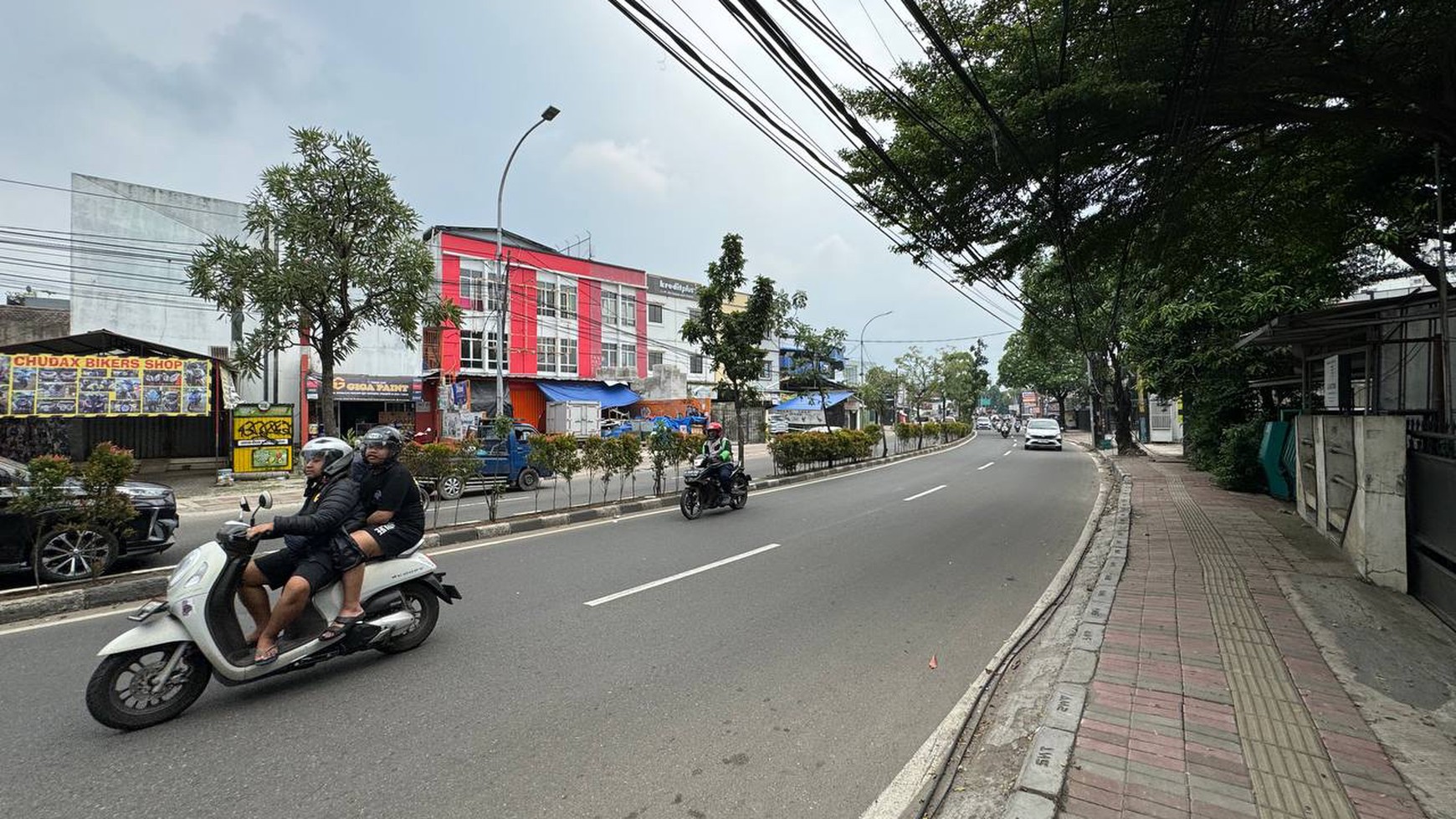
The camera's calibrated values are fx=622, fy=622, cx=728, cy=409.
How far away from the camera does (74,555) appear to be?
6039mm

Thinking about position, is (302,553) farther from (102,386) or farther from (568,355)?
(568,355)

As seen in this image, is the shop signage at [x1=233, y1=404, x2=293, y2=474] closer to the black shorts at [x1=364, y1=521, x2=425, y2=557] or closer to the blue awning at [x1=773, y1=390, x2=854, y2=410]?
the black shorts at [x1=364, y1=521, x2=425, y2=557]

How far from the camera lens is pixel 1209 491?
39.5 feet

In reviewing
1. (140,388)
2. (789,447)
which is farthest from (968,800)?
→ (140,388)

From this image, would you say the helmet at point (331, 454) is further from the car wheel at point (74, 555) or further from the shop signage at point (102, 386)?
the shop signage at point (102, 386)

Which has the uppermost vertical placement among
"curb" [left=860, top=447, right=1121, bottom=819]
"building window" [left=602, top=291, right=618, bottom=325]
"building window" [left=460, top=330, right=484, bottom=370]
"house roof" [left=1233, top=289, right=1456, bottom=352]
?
"building window" [left=602, top=291, right=618, bottom=325]

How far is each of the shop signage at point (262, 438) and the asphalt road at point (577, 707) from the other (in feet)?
40.8

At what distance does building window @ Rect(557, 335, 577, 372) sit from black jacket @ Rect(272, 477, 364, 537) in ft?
92.8

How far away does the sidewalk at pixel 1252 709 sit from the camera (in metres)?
2.57

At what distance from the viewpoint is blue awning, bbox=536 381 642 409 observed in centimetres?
2988

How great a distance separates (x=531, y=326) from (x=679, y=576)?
2657 cm

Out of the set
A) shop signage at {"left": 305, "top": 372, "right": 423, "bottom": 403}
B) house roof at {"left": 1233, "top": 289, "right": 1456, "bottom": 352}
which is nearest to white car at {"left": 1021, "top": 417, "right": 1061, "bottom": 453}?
house roof at {"left": 1233, "top": 289, "right": 1456, "bottom": 352}

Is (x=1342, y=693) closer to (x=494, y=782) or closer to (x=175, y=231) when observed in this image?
(x=494, y=782)

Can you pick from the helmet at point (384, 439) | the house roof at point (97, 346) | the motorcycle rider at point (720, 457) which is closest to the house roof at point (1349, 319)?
the motorcycle rider at point (720, 457)
